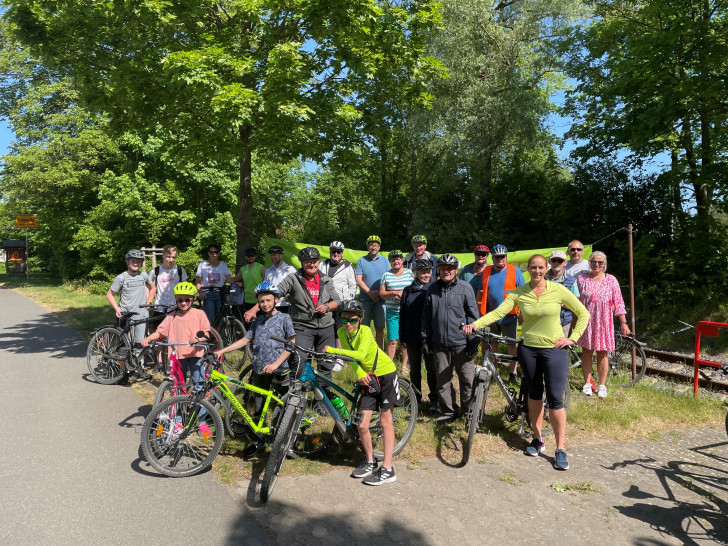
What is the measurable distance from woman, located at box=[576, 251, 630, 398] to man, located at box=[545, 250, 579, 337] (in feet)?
0.54

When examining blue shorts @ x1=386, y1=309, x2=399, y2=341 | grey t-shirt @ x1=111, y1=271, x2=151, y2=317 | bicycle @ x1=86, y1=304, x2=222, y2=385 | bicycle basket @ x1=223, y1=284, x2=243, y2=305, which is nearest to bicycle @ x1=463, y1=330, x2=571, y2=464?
blue shorts @ x1=386, y1=309, x2=399, y2=341

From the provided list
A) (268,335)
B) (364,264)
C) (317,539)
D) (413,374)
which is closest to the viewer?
(317,539)

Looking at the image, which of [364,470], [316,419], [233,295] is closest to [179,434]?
[316,419]

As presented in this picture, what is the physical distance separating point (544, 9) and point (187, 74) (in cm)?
1771

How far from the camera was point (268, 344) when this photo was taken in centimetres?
516

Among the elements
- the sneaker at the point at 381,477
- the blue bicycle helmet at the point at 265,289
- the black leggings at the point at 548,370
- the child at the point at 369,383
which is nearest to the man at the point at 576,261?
the black leggings at the point at 548,370

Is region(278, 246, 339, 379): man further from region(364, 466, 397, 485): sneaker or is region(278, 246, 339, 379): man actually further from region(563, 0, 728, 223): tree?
region(563, 0, 728, 223): tree

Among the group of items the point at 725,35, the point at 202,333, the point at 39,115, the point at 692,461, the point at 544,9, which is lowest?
the point at 692,461

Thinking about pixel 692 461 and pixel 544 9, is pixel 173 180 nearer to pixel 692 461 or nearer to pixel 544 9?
pixel 544 9

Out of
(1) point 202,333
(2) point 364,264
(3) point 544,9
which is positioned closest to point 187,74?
(2) point 364,264

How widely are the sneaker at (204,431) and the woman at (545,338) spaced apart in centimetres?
261

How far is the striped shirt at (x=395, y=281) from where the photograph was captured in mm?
7613

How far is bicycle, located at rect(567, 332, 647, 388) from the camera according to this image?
8.20m

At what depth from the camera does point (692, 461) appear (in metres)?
5.41
